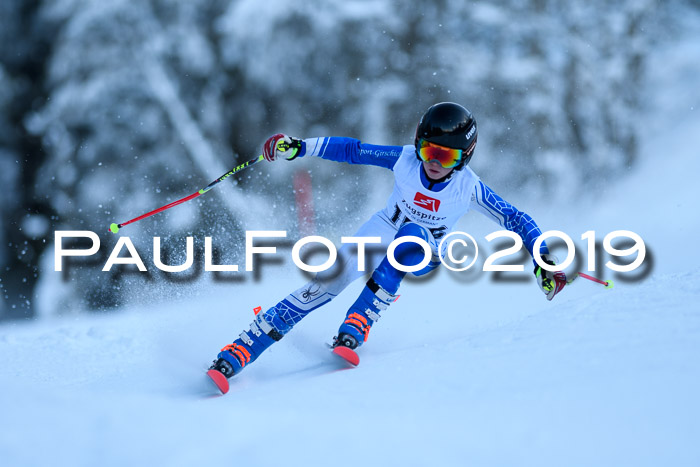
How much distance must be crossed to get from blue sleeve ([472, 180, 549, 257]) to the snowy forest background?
13.9ft

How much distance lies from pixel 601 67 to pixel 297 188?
183 inches

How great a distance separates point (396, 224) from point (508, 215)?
0.62 meters

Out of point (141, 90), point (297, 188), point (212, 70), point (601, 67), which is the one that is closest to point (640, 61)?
point (601, 67)

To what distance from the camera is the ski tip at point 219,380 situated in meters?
3.04

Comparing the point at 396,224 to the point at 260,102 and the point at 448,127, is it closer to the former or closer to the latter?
the point at 448,127

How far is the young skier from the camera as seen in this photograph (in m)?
3.18

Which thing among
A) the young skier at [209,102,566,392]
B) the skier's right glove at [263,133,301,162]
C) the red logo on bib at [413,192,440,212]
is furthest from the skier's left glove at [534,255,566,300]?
the skier's right glove at [263,133,301,162]

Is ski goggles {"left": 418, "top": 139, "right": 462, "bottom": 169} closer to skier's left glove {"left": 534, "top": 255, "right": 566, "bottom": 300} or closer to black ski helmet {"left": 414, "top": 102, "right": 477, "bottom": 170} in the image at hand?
black ski helmet {"left": 414, "top": 102, "right": 477, "bottom": 170}

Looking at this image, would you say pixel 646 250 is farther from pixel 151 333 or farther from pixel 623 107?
pixel 151 333

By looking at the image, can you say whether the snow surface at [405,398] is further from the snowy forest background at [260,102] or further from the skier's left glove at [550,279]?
the snowy forest background at [260,102]

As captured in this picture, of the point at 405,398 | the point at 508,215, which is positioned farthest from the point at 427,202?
the point at 405,398

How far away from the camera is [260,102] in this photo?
8.46 m

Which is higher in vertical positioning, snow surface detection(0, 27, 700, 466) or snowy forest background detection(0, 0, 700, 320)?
snowy forest background detection(0, 0, 700, 320)

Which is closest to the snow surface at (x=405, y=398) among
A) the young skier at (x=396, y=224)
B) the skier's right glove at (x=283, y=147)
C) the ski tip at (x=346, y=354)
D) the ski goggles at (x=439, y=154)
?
the ski tip at (x=346, y=354)
